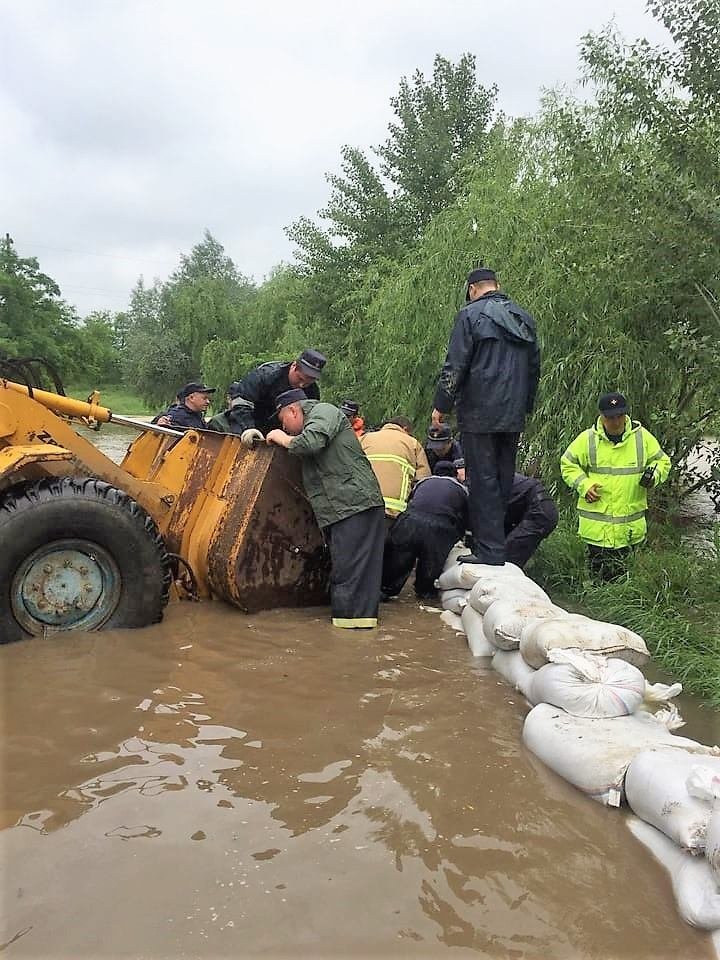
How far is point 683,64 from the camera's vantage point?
20.3 ft

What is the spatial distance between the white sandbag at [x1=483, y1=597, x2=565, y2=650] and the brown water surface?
0.26 m

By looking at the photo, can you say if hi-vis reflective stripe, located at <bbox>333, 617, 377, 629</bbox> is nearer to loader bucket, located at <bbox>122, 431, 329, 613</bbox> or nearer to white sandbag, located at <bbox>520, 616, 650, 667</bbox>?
loader bucket, located at <bbox>122, 431, 329, 613</bbox>

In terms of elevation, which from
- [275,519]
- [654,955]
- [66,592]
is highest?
[275,519]

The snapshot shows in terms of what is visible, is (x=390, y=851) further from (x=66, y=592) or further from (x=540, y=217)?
(x=540, y=217)

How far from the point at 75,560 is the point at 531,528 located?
3113 millimetres

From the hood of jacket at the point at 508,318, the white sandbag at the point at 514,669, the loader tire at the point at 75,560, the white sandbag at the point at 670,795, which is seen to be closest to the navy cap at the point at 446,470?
the hood of jacket at the point at 508,318

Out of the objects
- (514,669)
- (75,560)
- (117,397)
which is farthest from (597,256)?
(117,397)

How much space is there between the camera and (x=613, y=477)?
5547 millimetres

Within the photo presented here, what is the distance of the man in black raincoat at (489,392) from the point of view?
4.97 m

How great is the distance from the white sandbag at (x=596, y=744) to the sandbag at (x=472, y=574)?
1.70 metres

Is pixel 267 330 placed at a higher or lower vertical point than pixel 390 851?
higher

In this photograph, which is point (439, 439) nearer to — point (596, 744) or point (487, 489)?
point (487, 489)

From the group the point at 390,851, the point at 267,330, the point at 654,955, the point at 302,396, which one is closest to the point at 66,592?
the point at 302,396

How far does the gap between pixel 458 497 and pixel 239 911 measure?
3700mm
